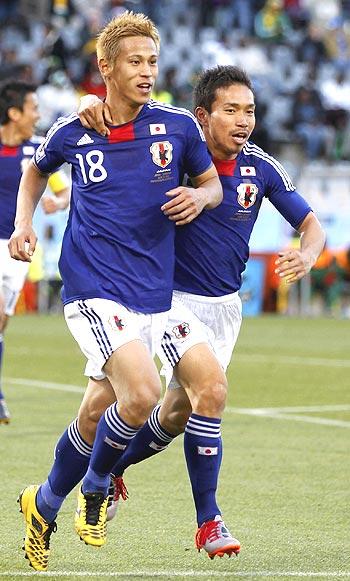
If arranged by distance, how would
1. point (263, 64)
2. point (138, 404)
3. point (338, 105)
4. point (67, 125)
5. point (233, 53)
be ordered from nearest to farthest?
point (138, 404) < point (67, 125) < point (338, 105) < point (233, 53) < point (263, 64)

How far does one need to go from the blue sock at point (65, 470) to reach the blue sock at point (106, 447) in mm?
87

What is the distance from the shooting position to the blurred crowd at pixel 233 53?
2503 cm

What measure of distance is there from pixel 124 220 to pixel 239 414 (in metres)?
5.28

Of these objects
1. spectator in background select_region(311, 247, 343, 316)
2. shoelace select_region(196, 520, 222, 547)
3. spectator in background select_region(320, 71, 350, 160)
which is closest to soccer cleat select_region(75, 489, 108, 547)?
shoelace select_region(196, 520, 222, 547)

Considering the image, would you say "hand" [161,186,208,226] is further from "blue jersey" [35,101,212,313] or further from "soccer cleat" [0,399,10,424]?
"soccer cleat" [0,399,10,424]

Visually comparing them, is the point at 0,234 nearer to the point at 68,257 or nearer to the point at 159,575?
the point at 68,257

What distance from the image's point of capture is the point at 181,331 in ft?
19.4

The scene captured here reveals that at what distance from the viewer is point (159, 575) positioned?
524 centimetres

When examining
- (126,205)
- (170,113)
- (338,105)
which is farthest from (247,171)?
(338,105)

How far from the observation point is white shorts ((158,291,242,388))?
5.86 m

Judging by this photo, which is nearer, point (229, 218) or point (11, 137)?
point (229, 218)

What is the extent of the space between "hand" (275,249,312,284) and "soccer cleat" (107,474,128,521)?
4.75 ft

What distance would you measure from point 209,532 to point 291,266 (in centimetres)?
117

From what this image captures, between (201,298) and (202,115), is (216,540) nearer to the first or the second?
(201,298)
